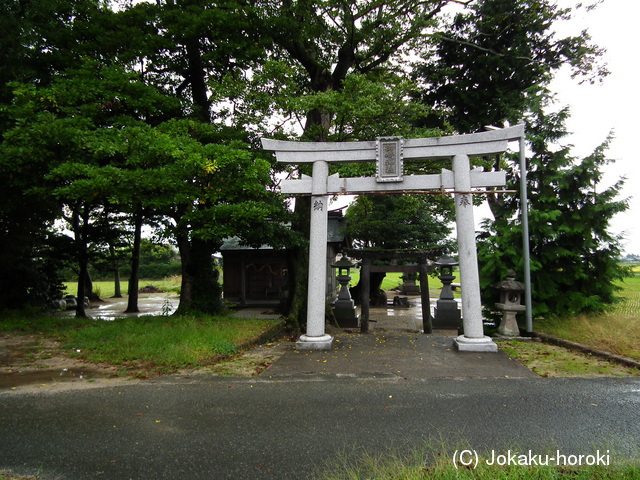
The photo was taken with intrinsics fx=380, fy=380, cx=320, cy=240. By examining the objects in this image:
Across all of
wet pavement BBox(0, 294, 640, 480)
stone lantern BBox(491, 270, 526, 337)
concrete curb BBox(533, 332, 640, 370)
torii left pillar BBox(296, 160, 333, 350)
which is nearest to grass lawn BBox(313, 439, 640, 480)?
wet pavement BBox(0, 294, 640, 480)

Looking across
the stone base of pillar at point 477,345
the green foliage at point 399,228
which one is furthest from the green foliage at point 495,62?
the stone base of pillar at point 477,345

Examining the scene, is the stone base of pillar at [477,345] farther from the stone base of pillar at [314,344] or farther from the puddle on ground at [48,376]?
the puddle on ground at [48,376]

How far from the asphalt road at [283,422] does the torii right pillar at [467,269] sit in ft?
6.26

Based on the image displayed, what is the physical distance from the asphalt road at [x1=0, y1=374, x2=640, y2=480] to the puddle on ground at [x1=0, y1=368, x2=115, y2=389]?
0.52 m

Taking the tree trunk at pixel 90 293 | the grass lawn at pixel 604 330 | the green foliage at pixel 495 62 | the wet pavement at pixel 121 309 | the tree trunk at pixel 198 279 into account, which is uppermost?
the green foliage at pixel 495 62

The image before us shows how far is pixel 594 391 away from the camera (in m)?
4.74

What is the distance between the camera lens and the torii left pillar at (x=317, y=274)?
301 inches

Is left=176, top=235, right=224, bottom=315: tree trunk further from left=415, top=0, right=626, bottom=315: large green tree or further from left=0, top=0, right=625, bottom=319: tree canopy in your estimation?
left=415, top=0, right=626, bottom=315: large green tree

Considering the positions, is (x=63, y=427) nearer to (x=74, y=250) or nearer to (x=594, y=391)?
(x=594, y=391)

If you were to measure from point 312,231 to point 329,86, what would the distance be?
627 cm

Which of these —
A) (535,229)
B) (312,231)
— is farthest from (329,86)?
(535,229)

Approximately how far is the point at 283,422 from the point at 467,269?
493 centimetres

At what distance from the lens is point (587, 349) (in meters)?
6.91

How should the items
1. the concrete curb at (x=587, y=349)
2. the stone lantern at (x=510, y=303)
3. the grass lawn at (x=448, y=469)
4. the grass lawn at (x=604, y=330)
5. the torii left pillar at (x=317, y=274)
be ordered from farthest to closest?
the stone lantern at (x=510, y=303) < the torii left pillar at (x=317, y=274) < the grass lawn at (x=604, y=330) < the concrete curb at (x=587, y=349) < the grass lawn at (x=448, y=469)
